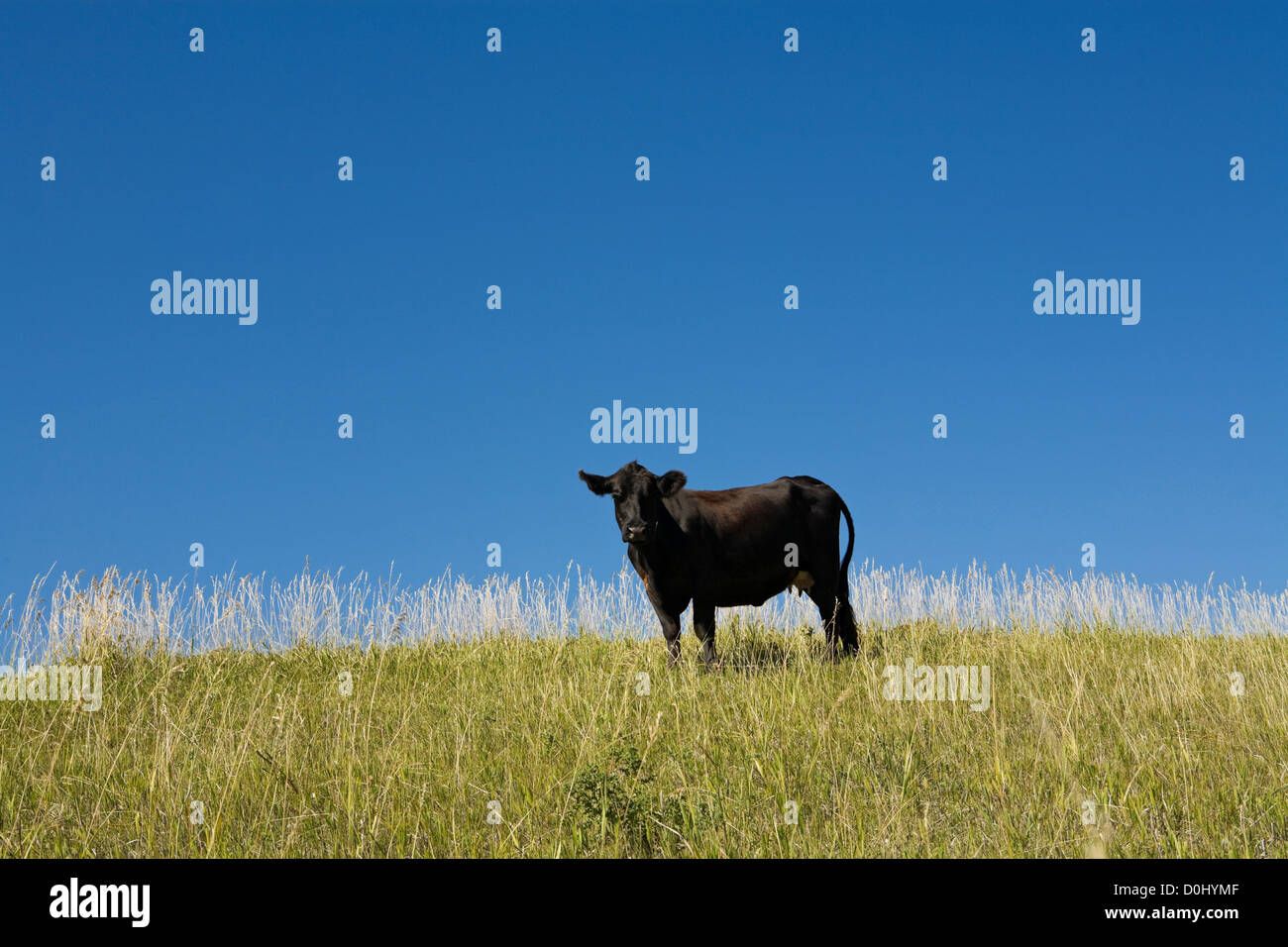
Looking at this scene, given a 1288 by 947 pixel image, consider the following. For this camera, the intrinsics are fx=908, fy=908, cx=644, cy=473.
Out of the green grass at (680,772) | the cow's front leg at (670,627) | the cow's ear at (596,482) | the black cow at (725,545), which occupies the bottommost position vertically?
the green grass at (680,772)

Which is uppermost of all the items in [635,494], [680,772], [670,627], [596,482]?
[596,482]

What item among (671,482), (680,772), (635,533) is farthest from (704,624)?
(680,772)

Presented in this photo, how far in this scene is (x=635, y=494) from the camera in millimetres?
10938

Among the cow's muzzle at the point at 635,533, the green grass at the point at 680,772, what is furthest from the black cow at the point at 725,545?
the green grass at the point at 680,772

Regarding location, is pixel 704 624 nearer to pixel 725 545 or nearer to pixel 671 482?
pixel 725 545

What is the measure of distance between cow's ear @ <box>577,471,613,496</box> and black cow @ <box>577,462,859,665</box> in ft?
0.04

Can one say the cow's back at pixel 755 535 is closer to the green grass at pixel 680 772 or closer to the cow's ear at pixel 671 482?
the cow's ear at pixel 671 482

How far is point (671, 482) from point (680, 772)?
596 cm

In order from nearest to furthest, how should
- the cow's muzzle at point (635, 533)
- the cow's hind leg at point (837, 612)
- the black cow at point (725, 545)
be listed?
the cow's muzzle at point (635, 533), the black cow at point (725, 545), the cow's hind leg at point (837, 612)

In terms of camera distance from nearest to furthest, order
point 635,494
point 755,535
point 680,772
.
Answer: point 680,772 < point 635,494 < point 755,535

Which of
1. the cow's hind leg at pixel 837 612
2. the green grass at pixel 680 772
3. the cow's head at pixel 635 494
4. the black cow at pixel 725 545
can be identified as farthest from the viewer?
the cow's hind leg at pixel 837 612

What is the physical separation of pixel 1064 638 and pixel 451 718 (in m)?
8.85

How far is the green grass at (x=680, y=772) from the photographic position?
4.76 m
